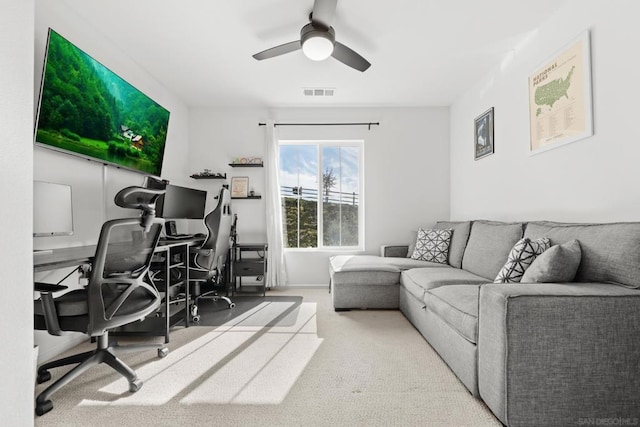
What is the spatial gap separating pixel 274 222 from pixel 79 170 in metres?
2.30

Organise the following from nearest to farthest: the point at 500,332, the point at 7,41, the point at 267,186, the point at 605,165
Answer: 1. the point at 7,41
2. the point at 500,332
3. the point at 605,165
4. the point at 267,186

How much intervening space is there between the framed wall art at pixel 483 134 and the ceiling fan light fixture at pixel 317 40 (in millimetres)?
1987

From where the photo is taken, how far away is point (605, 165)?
197cm

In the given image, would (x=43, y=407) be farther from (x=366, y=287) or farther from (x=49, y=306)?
(x=366, y=287)

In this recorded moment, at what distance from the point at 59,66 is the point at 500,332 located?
3.04 meters

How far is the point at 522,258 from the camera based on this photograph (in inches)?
77.3

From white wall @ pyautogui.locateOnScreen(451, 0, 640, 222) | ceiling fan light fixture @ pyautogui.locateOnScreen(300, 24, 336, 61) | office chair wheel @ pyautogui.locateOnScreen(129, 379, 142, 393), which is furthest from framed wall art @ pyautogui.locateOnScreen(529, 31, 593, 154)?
office chair wheel @ pyautogui.locateOnScreen(129, 379, 142, 393)

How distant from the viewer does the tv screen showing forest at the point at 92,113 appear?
206 centimetres

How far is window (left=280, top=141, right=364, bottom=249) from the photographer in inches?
180

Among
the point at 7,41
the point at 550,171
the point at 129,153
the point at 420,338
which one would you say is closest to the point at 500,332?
the point at 420,338

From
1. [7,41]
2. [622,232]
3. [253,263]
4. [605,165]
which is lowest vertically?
[253,263]

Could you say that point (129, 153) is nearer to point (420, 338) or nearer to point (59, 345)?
point (59, 345)

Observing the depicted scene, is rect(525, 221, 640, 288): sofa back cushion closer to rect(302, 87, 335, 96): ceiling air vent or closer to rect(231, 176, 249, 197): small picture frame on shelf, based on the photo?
rect(302, 87, 335, 96): ceiling air vent

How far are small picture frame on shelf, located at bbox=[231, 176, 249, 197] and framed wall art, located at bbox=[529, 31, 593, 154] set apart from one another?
333cm
